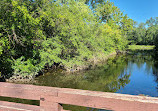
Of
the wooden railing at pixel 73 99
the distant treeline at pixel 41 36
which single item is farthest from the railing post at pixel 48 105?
the distant treeline at pixel 41 36

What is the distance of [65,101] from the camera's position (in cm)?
148

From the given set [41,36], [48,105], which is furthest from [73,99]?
[41,36]

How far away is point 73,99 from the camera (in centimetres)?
146

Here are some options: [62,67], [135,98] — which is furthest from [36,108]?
[62,67]

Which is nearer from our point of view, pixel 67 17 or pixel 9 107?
pixel 9 107

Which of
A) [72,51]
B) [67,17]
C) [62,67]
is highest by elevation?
[67,17]

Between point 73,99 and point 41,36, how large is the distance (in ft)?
35.6

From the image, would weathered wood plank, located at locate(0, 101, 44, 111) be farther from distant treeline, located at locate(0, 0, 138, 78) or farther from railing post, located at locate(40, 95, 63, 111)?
distant treeline, located at locate(0, 0, 138, 78)

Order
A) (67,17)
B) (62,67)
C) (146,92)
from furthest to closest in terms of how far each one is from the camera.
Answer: (62,67) → (67,17) → (146,92)

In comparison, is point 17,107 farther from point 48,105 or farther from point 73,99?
point 73,99

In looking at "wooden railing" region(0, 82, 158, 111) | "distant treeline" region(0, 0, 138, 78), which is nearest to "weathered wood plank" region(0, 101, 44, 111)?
"wooden railing" region(0, 82, 158, 111)

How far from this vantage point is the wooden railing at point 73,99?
128 cm

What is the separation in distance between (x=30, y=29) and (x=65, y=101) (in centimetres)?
875

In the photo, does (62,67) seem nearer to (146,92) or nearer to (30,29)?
(30,29)
